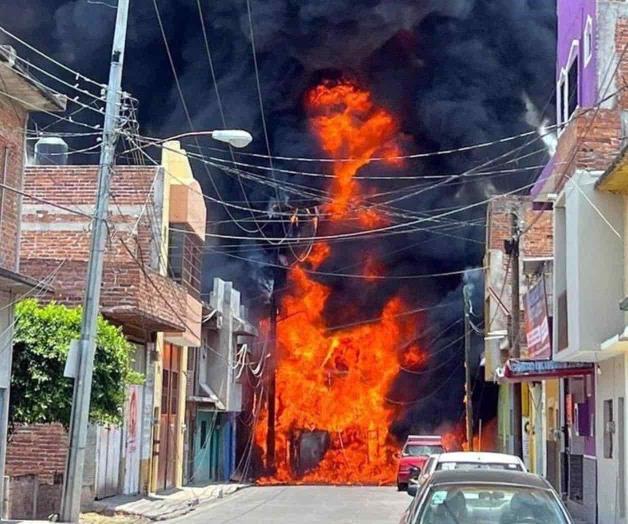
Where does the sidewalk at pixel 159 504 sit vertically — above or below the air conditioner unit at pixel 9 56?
below

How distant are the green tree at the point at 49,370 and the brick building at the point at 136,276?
409cm

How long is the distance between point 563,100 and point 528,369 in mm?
7304

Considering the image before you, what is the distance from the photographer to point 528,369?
24172 mm

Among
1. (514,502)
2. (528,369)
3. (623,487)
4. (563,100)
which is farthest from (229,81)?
(514,502)

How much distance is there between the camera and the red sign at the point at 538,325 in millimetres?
→ 25141

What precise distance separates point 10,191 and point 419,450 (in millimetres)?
20437

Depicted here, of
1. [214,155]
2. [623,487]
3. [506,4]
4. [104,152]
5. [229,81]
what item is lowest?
[623,487]

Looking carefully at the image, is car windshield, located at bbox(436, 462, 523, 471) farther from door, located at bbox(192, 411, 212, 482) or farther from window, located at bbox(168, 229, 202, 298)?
door, located at bbox(192, 411, 212, 482)

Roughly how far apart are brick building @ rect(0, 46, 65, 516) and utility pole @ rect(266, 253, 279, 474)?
3286cm

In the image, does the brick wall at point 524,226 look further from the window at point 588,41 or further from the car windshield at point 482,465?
the car windshield at point 482,465

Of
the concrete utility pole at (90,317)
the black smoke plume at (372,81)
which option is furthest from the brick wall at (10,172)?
the black smoke plume at (372,81)

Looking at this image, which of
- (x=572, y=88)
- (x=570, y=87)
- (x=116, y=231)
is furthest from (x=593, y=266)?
(x=116, y=231)

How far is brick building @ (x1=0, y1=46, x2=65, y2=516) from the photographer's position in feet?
60.0

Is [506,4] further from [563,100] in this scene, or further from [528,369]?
[528,369]
